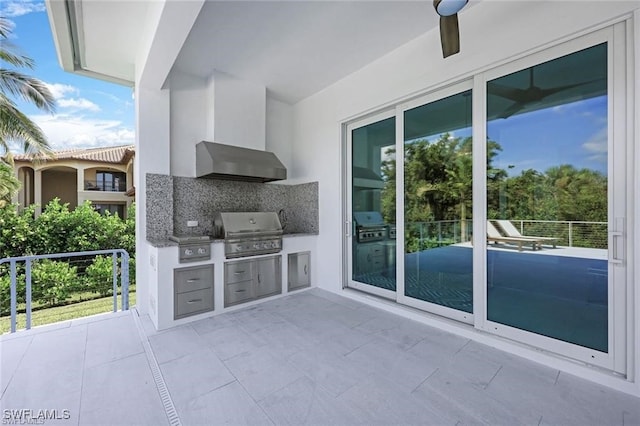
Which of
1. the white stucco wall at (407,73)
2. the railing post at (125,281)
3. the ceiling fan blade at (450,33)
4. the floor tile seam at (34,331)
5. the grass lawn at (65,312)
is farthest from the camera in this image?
the grass lawn at (65,312)

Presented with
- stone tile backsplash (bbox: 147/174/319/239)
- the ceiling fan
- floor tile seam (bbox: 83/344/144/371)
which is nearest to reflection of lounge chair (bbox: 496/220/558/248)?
the ceiling fan

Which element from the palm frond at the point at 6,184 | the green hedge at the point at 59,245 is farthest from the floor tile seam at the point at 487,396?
the palm frond at the point at 6,184

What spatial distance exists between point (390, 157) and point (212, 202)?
265cm

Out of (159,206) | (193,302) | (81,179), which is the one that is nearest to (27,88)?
A: (159,206)

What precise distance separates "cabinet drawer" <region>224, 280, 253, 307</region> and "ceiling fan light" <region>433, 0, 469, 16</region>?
3.38 metres

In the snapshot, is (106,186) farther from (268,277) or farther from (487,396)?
(487,396)

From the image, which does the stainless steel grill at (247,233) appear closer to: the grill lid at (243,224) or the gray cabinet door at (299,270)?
the grill lid at (243,224)

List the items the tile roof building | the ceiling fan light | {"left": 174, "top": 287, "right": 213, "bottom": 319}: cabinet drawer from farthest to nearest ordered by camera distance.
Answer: the tile roof building < {"left": 174, "top": 287, "right": 213, "bottom": 319}: cabinet drawer < the ceiling fan light

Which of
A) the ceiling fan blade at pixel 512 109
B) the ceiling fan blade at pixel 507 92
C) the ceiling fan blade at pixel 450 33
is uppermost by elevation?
the ceiling fan blade at pixel 450 33

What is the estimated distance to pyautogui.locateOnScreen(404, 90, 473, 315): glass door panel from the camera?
9.02ft

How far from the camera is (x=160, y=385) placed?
190 cm

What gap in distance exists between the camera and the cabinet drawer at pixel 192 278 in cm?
301

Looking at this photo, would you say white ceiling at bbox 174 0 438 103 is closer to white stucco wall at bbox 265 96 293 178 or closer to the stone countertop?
white stucco wall at bbox 265 96 293 178

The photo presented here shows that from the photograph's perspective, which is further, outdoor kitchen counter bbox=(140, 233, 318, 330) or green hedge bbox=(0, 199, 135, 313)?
green hedge bbox=(0, 199, 135, 313)
